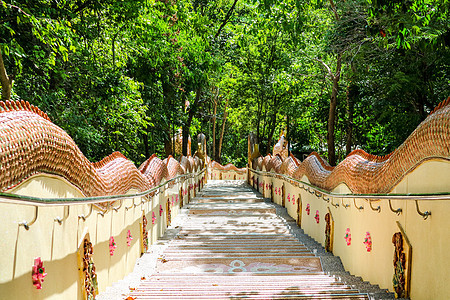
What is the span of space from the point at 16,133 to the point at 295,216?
24.3ft

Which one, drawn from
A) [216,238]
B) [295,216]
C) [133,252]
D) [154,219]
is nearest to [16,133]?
[133,252]

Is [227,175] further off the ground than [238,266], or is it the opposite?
[227,175]

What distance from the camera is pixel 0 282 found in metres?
1.88

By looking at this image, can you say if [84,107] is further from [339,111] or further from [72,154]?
[339,111]

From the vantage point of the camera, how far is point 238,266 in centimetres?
552

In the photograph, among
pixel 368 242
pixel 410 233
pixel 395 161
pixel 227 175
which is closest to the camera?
pixel 410 233

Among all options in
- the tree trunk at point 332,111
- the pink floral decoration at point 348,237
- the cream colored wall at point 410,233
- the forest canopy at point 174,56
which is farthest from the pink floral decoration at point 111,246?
the tree trunk at point 332,111

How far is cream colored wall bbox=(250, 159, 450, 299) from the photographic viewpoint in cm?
270

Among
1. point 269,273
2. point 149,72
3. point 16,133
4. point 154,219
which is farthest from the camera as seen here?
point 149,72

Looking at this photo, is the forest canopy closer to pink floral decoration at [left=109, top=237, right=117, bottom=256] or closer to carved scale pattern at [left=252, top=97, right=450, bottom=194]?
carved scale pattern at [left=252, top=97, right=450, bottom=194]

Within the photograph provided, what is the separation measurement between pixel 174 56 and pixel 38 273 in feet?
29.2

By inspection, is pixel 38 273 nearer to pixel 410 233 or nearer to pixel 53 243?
pixel 53 243

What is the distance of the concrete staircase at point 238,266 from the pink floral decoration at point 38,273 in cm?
135

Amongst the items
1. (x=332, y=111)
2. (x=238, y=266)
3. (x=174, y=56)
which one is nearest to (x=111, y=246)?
(x=238, y=266)
